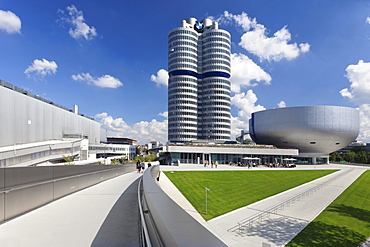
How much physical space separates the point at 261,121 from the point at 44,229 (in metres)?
111

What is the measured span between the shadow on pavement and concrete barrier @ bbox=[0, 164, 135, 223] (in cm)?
293

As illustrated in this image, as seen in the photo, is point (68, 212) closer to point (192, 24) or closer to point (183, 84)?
point (183, 84)

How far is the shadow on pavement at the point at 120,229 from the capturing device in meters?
5.38

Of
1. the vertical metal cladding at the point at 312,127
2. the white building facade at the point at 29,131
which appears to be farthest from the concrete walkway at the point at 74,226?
the vertical metal cladding at the point at 312,127

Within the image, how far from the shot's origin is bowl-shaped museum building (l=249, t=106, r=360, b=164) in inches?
3831

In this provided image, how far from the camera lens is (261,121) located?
4331 inches

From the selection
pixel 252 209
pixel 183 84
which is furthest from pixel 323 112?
pixel 252 209

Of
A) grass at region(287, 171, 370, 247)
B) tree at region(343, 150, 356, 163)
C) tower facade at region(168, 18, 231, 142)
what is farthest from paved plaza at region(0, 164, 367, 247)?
tree at region(343, 150, 356, 163)

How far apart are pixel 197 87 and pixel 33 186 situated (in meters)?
130

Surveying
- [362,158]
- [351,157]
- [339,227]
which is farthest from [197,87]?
[339,227]

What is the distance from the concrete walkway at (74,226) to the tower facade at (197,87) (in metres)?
113

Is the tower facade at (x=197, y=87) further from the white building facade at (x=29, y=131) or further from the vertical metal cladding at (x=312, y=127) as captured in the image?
the white building facade at (x=29, y=131)

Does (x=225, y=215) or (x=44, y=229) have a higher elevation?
(x=44, y=229)

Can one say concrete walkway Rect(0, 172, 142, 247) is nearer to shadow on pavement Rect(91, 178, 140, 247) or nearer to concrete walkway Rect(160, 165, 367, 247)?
shadow on pavement Rect(91, 178, 140, 247)
